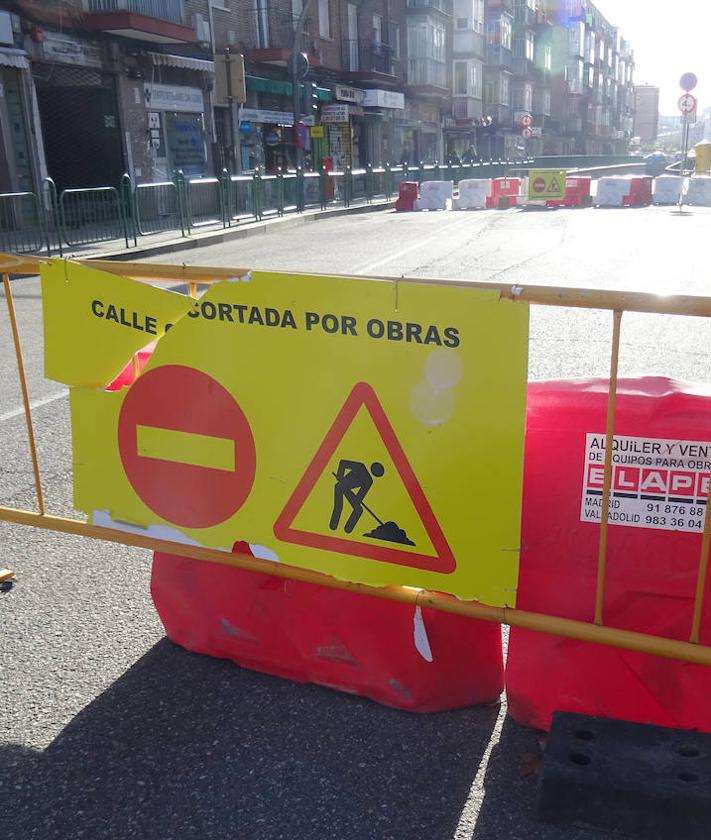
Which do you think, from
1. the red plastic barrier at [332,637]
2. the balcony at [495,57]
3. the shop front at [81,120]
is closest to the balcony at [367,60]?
the shop front at [81,120]

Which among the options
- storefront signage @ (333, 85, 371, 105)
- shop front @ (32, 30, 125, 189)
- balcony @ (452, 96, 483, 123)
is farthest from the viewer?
balcony @ (452, 96, 483, 123)

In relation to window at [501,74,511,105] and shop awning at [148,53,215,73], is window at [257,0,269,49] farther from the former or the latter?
window at [501,74,511,105]

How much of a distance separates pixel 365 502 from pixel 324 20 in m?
39.8

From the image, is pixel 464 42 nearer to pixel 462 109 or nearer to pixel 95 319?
pixel 462 109

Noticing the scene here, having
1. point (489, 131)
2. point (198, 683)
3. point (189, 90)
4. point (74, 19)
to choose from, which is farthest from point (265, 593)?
point (489, 131)

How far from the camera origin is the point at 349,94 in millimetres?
39375

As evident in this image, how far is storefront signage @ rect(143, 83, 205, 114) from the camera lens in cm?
2516

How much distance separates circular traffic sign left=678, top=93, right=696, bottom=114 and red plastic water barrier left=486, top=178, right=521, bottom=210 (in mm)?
6297

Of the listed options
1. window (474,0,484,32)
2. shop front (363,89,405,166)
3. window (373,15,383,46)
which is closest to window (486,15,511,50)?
window (474,0,484,32)

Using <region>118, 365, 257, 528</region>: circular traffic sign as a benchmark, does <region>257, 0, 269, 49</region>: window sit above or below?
above

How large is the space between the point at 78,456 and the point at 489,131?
219ft

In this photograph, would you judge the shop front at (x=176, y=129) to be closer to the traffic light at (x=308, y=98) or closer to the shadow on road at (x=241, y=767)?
the traffic light at (x=308, y=98)

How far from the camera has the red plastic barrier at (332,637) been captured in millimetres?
2721

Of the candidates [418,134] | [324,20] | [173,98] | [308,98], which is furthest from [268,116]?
[418,134]
